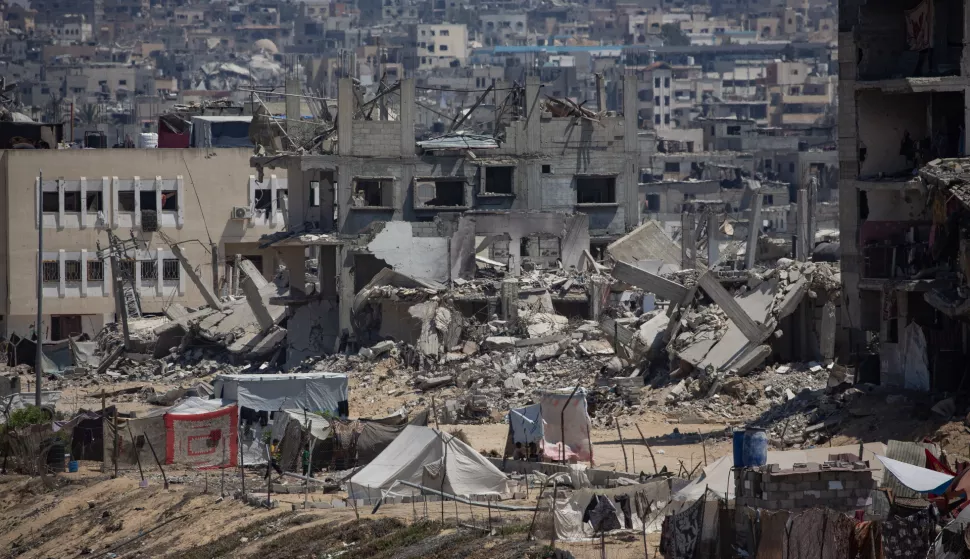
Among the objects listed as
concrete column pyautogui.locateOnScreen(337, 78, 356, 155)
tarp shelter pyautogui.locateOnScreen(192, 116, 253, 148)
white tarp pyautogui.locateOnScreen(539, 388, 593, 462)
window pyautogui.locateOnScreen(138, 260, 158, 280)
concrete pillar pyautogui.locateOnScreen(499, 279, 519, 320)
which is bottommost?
white tarp pyautogui.locateOnScreen(539, 388, 593, 462)

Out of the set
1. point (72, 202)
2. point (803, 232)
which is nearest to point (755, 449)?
point (803, 232)

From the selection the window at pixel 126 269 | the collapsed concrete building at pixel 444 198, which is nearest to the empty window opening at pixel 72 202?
the window at pixel 126 269

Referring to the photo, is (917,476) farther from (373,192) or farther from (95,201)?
(95,201)

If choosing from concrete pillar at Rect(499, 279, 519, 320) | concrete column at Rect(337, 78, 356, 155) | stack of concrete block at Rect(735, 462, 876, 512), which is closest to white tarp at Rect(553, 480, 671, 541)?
stack of concrete block at Rect(735, 462, 876, 512)

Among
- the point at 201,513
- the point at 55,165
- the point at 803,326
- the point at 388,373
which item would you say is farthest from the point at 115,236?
the point at 201,513

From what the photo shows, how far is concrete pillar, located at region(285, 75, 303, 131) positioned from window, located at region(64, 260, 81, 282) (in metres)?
10.9

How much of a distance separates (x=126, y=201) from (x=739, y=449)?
43599 mm

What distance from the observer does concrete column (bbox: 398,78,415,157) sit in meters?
51.5

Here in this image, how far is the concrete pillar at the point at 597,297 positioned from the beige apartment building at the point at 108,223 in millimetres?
20531

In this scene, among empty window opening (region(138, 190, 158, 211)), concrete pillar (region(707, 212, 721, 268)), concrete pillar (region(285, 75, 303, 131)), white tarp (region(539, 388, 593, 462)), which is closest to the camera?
white tarp (region(539, 388, 593, 462))

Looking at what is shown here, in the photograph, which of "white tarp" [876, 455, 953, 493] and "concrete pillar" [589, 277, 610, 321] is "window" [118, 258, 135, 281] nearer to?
"concrete pillar" [589, 277, 610, 321]

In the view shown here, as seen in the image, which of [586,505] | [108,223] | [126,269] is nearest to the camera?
[586,505]

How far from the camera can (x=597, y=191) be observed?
53.8 m

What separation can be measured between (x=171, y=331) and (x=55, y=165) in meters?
13.2
